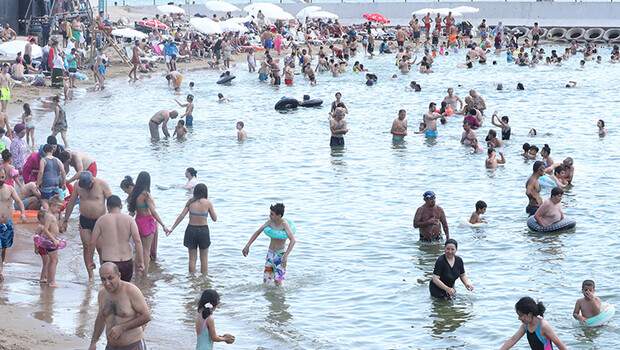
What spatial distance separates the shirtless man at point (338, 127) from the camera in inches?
999

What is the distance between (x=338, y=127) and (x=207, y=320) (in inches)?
651

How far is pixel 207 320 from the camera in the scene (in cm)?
962

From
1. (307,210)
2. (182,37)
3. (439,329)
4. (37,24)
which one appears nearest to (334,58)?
(182,37)

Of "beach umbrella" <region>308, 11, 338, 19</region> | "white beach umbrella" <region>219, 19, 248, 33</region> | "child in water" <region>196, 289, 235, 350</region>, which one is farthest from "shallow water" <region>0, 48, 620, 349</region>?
"beach umbrella" <region>308, 11, 338, 19</region>

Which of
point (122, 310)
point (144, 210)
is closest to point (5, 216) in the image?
point (144, 210)

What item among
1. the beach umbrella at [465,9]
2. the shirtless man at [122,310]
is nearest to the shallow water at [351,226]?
the shirtless man at [122,310]

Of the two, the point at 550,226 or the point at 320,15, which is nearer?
the point at 550,226

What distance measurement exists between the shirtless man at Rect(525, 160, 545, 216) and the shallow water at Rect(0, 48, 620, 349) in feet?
1.27

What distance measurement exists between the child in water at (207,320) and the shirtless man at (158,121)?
17.3 meters

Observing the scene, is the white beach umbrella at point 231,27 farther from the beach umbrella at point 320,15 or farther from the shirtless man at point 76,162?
the shirtless man at point 76,162

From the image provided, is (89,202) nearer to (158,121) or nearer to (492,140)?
(158,121)

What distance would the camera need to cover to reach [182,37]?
2051 inches

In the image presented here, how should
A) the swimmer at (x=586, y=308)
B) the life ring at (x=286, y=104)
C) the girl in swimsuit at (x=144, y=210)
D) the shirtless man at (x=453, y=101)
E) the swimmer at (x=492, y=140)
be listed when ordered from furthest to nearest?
the life ring at (x=286, y=104) < the shirtless man at (x=453, y=101) < the swimmer at (x=492, y=140) < the girl in swimsuit at (x=144, y=210) < the swimmer at (x=586, y=308)

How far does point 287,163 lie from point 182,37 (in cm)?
2844
